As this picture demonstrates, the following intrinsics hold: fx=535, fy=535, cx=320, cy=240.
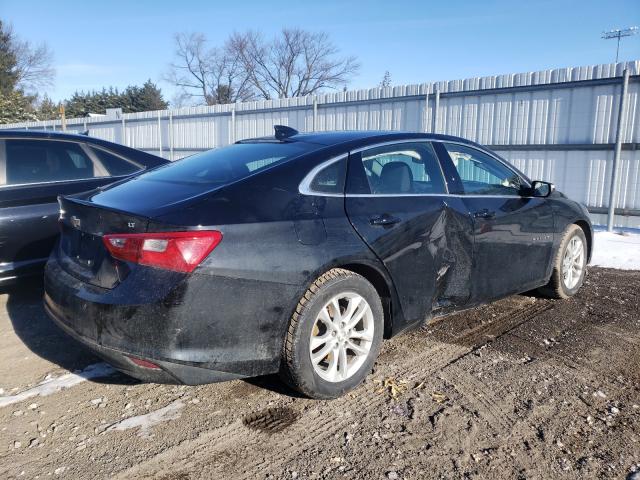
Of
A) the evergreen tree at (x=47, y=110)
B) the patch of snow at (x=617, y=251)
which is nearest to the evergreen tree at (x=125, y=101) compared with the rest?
the evergreen tree at (x=47, y=110)

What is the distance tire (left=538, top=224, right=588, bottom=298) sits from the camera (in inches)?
192

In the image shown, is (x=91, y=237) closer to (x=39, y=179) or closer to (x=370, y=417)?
(x=370, y=417)

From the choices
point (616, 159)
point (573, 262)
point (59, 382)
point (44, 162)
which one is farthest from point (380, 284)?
point (616, 159)

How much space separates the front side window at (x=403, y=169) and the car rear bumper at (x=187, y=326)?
43.0 inches

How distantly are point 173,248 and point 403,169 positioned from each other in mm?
1774

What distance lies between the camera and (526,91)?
33.3 ft

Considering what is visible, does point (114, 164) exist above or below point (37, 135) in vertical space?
below

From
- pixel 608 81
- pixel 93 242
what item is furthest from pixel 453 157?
pixel 608 81

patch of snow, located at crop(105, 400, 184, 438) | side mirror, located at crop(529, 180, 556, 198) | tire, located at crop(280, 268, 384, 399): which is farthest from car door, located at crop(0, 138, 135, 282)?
side mirror, located at crop(529, 180, 556, 198)

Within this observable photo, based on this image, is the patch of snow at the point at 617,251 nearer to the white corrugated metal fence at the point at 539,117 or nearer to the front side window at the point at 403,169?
the white corrugated metal fence at the point at 539,117

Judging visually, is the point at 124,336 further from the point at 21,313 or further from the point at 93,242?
the point at 21,313

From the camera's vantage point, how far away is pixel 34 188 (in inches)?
185

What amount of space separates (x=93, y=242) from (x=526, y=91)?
9313 mm

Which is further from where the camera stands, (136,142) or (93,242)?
(136,142)
